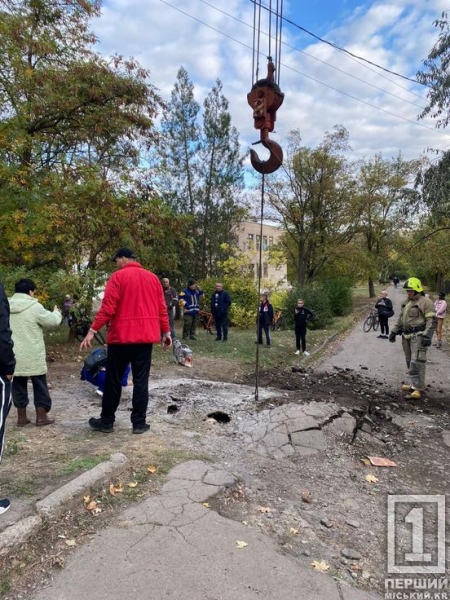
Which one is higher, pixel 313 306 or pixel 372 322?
pixel 313 306

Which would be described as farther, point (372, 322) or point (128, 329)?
point (372, 322)

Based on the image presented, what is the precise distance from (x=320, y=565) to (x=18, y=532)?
1931 mm

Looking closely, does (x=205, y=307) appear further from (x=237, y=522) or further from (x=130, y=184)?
(x=237, y=522)

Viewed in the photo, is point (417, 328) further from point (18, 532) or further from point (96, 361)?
point (18, 532)

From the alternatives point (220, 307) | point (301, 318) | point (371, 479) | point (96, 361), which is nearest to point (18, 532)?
point (371, 479)

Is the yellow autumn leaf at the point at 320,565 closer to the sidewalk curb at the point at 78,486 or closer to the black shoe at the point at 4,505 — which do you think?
the sidewalk curb at the point at 78,486

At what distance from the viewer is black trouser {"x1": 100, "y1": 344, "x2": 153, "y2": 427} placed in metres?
4.52

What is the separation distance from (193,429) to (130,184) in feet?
25.5

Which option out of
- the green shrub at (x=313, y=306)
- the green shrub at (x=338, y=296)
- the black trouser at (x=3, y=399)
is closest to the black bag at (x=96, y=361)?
the black trouser at (x=3, y=399)

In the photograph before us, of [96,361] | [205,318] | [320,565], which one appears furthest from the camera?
[205,318]

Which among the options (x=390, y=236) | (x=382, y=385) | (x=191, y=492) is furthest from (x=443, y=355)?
(x=390, y=236)

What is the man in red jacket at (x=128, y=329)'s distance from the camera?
4.45m

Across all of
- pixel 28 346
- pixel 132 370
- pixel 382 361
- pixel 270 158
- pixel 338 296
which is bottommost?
pixel 382 361

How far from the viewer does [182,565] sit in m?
2.57
